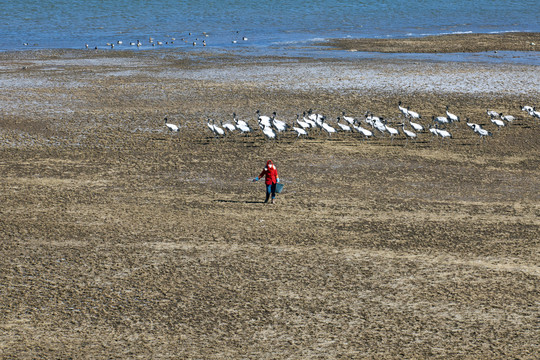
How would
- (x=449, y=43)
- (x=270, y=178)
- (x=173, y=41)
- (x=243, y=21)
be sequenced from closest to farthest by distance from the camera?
(x=270, y=178)
(x=449, y=43)
(x=173, y=41)
(x=243, y=21)

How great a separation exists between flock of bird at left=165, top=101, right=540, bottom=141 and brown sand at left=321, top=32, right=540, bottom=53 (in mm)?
27846

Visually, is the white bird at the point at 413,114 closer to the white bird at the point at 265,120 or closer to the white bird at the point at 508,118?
the white bird at the point at 508,118

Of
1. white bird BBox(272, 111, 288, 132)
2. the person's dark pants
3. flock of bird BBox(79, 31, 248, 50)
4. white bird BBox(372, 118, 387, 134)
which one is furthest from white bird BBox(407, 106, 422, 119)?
flock of bird BBox(79, 31, 248, 50)

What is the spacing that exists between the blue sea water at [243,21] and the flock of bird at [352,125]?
28.3 m

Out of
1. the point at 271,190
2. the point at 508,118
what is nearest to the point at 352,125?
the point at 508,118

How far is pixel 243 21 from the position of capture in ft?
312

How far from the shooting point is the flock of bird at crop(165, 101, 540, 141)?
103 ft

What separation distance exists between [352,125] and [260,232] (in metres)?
13.6

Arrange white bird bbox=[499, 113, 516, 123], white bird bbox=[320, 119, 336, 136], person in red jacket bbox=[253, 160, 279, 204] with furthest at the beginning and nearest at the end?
white bird bbox=[499, 113, 516, 123], white bird bbox=[320, 119, 336, 136], person in red jacket bbox=[253, 160, 279, 204]

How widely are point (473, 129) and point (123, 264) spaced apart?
1948 cm

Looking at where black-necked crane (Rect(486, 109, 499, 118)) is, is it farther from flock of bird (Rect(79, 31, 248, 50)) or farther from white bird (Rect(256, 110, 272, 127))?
flock of bird (Rect(79, 31, 248, 50))

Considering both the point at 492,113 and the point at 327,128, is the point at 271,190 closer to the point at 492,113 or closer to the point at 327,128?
the point at 327,128

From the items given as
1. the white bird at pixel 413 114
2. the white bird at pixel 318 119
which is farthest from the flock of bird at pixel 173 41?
the white bird at pixel 413 114

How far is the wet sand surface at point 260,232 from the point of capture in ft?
48.9
